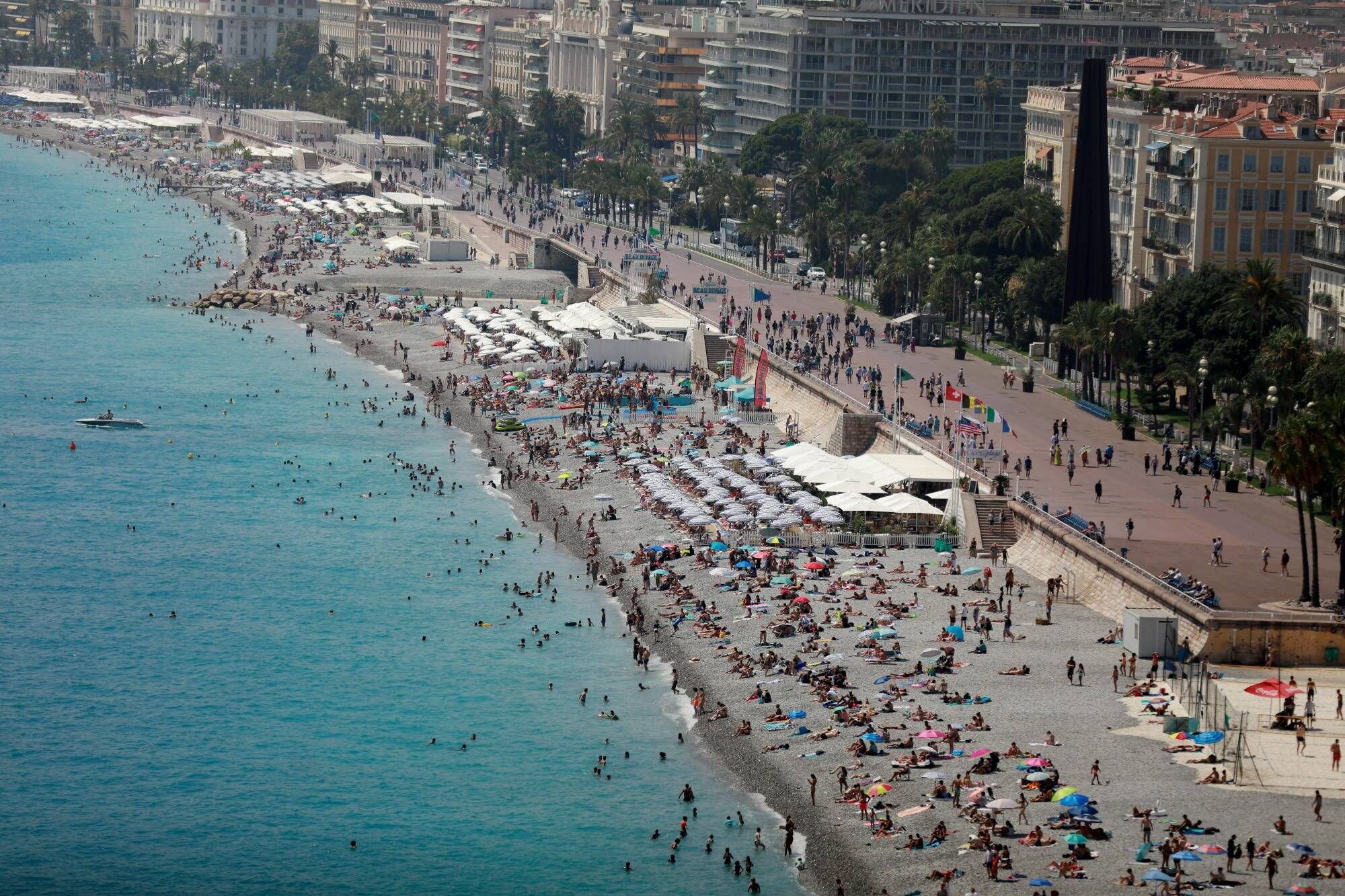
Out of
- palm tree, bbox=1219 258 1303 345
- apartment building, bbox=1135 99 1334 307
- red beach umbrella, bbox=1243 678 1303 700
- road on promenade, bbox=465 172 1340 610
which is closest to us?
red beach umbrella, bbox=1243 678 1303 700

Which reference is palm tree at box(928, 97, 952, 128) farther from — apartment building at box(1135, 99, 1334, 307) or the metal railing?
the metal railing

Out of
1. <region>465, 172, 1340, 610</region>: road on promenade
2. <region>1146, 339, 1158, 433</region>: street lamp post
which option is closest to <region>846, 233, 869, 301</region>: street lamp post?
<region>465, 172, 1340, 610</region>: road on promenade

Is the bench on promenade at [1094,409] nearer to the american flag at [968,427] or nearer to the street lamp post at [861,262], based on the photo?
the american flag at [968,427]

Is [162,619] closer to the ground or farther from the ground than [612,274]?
closer to the ground

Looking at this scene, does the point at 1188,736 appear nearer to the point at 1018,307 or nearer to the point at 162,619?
the point at 162,619

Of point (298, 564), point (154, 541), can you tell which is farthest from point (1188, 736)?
point (154, 541)
